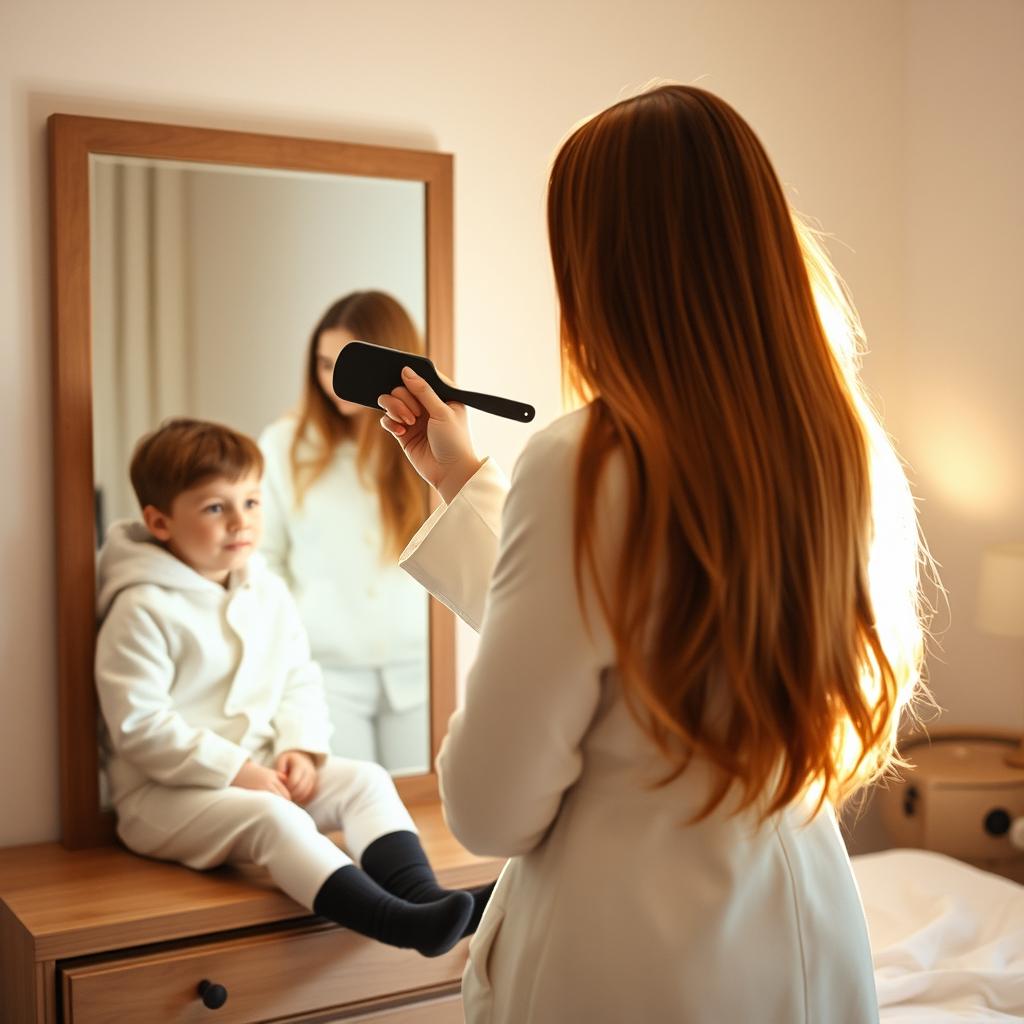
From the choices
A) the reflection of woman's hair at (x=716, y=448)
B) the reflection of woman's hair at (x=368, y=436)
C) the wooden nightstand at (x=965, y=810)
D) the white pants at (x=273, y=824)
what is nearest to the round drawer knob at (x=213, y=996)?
the white pants at (x=273, y=824)

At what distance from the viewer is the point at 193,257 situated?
2092 mm

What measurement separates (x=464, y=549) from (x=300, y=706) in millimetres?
1083

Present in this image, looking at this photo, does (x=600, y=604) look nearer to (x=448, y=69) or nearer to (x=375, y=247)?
(x=375, y=247)

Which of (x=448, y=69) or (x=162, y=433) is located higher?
(x=448, y=69)

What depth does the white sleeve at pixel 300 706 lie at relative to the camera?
2092 millimetres

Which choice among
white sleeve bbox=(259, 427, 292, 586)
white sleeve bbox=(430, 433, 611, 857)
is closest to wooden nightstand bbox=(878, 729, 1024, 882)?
white sleeve bbox=(259, 427, 292, 586)

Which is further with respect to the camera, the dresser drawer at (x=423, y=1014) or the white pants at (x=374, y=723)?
the white pants at (x=374, y=723)

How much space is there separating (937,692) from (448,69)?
1787 mm

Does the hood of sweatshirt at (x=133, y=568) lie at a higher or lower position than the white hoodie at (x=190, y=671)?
higher

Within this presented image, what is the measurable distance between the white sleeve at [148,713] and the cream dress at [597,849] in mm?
989

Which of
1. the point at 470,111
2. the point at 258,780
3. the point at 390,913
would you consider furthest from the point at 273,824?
the point at 470,111

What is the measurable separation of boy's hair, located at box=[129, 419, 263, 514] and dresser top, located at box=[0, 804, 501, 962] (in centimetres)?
58

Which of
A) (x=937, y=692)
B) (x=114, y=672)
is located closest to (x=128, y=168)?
(x=114, y=672)

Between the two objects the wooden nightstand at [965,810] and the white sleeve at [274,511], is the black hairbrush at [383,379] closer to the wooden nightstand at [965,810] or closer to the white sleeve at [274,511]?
the white sleeve at [274,511]
